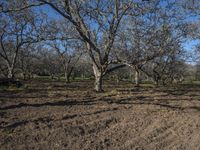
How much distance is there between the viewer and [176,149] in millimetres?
7086

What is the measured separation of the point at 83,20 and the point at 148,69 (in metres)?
25.2

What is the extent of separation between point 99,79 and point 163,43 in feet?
13.7

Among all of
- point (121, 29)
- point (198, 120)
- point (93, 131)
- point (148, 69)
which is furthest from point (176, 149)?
point (148, 69)

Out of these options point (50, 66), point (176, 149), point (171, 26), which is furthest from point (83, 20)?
point (50, 66)

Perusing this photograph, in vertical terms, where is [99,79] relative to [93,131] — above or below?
above

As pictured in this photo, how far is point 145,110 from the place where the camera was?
431 inches

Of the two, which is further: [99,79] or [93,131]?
[99,79]

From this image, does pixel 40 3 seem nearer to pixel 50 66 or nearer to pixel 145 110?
pixel 145 110

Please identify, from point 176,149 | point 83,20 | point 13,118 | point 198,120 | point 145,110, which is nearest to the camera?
point 176,149

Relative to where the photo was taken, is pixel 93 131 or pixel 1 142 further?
pixel 93 131

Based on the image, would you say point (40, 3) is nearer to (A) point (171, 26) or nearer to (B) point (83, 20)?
(B) point (83, 20)

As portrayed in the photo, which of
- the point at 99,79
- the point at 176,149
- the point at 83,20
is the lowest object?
the point at 176,149

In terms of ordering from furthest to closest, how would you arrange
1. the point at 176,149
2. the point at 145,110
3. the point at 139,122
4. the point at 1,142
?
the point at 145,110 < the point at 139,122 < the point at 176,149 < the point at 1,142

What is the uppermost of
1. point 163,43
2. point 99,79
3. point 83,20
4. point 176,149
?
point 83,20
